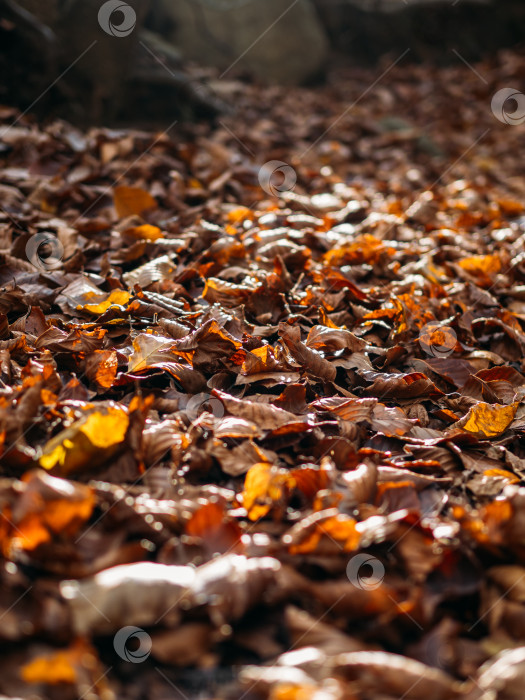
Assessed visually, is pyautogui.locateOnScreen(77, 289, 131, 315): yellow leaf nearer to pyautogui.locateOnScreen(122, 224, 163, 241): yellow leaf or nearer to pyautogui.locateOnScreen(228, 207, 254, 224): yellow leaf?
pyautogui.locateOnScreen(122, 224, 163, 241): yellow leaf

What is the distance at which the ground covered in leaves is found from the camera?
2.77 ft

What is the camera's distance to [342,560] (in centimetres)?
97

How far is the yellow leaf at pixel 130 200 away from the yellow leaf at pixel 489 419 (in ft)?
5.68

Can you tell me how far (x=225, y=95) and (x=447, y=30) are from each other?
11.3 feet

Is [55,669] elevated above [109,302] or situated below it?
below

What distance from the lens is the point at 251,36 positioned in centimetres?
630

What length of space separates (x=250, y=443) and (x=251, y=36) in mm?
6370

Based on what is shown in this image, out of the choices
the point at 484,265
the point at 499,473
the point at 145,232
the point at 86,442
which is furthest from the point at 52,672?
the point at 484,265

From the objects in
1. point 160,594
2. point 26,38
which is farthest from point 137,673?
point 26,38

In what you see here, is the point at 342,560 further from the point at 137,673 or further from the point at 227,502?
the point at 137,673

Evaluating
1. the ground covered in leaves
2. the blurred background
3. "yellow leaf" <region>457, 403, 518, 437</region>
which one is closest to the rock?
the blurred background

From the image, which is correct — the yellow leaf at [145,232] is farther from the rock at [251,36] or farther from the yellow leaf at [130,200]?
the rock at [251,36]

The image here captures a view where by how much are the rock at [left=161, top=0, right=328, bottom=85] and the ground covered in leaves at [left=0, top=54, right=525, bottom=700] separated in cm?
406

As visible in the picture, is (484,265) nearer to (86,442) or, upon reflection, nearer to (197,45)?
(86,442)
